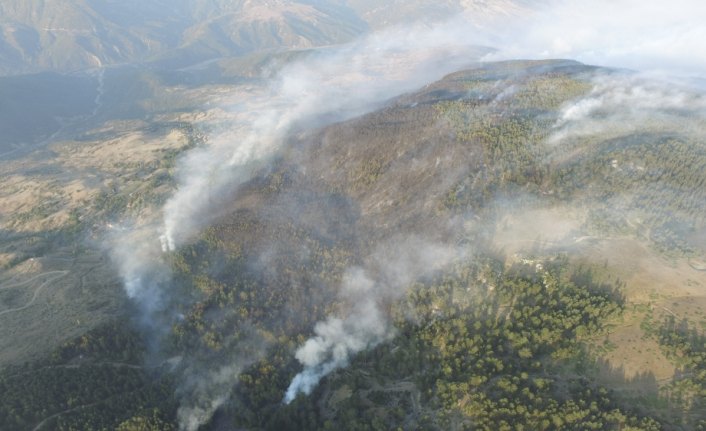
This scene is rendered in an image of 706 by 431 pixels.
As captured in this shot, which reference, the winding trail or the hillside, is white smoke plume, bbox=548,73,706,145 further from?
the winding trail

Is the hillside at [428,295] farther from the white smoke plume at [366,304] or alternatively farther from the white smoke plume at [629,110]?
the white smoke plume at [629,110]

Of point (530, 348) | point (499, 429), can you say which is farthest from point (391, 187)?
point (499, 429)

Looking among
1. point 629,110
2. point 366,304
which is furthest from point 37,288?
point 629,110

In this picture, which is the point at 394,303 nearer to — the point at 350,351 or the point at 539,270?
the point at 350,351

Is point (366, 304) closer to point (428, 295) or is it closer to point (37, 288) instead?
point (428, 295)

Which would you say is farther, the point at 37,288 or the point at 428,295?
the point at 37,288

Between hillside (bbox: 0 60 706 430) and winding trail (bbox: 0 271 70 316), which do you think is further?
winding trail (bbox: 0 271 70 316)

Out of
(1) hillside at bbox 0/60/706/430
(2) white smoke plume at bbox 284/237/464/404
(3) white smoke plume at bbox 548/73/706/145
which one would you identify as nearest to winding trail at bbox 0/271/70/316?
(1) hillside at bbox 0/60/706/430

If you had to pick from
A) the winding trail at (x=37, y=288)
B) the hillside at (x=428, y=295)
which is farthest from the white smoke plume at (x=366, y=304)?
the winding trail at (x=37, y=288)
